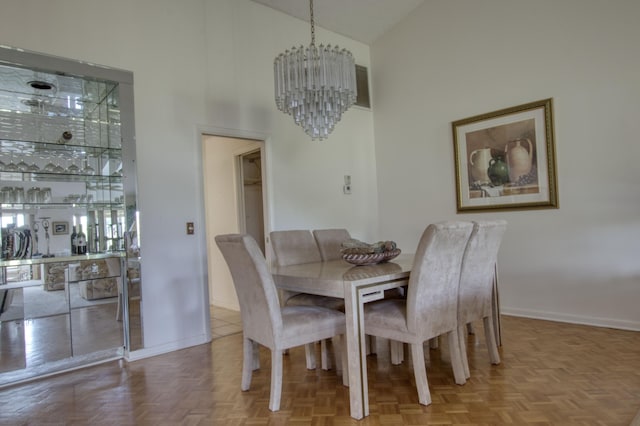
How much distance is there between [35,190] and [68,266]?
0.65m

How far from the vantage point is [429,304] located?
2172 mm

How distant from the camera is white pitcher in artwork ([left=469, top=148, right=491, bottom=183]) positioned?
418 cm

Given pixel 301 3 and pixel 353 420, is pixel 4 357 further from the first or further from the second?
pixel 301 3

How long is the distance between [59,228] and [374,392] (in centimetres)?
273

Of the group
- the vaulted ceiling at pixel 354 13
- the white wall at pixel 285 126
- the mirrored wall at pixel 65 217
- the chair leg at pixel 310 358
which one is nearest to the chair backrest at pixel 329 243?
the chair leg at pixel 310 358

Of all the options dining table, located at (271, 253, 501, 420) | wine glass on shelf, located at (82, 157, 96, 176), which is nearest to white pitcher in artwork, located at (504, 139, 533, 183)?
dining table, located at (271, 253, 501, 420)

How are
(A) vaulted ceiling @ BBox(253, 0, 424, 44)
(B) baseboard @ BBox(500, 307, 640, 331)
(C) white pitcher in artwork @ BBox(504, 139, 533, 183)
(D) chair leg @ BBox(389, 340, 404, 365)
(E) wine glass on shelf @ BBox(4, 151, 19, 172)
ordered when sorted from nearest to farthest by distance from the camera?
(D) chair leg @ BBox(389, 340, 404, 365) → (E) wine glass on shelf @ BBox(4, 151, 19, 172) → (B) baseboard @ BBox(500, 307, 640, 331) → (C) white pitcher in artwork @ BBox(504, 139, 533, 183) → (A) vaulted ceiling @ BBox(253, 0, 424, 44)

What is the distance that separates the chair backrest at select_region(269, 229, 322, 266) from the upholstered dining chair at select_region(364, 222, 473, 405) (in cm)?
96

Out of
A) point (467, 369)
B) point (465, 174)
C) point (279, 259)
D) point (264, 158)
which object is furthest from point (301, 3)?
point (467, 369)

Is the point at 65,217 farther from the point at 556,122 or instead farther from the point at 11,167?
the point at 556,122

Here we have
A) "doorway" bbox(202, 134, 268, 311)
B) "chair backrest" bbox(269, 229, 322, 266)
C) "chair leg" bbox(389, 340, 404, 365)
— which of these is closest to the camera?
"chair leg" bbox(389, 340, 404, 365)

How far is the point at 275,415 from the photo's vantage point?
209 centimetres

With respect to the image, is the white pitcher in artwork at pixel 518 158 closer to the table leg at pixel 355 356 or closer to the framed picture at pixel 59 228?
the table leg at pixel 355 356

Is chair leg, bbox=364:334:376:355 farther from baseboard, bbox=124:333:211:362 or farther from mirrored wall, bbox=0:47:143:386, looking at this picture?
mirrored wall, bbox=0:47:143:386
